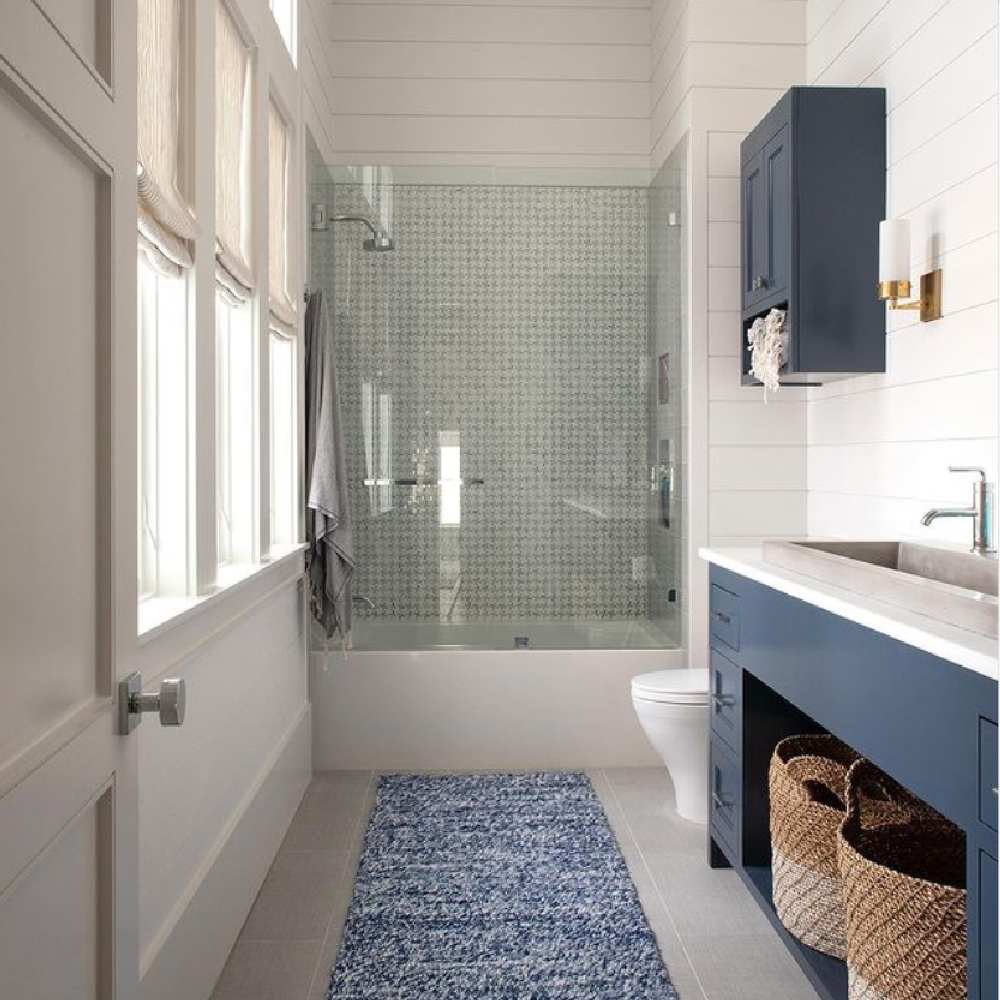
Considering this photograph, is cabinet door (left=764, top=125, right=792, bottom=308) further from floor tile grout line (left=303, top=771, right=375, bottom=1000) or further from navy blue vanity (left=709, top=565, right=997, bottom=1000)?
floor tile grout line (left=303, top=771, right=375, bottom=1000)

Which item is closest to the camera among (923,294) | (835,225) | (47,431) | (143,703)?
(47,431)

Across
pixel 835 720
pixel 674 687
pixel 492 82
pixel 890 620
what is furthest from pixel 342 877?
pixel 492 82

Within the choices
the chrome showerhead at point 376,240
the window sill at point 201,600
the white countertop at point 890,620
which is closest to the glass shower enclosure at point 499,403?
the chrome showerhead at point 376,240

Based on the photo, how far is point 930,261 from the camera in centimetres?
298

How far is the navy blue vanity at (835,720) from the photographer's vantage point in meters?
1.50

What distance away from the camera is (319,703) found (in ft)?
13.7

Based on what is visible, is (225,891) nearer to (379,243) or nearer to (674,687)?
(674,687)

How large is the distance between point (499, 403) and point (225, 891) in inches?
87.7

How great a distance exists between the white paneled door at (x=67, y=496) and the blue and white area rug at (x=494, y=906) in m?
1.29

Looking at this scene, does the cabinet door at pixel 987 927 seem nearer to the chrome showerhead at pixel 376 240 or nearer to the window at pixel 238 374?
the window at pixel 238 374

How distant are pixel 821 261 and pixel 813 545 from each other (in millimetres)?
982

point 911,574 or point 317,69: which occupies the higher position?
point 317,69

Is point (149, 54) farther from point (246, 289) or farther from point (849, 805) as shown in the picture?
point (849, 805)

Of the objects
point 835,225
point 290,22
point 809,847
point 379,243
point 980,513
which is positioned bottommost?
point 809,847
